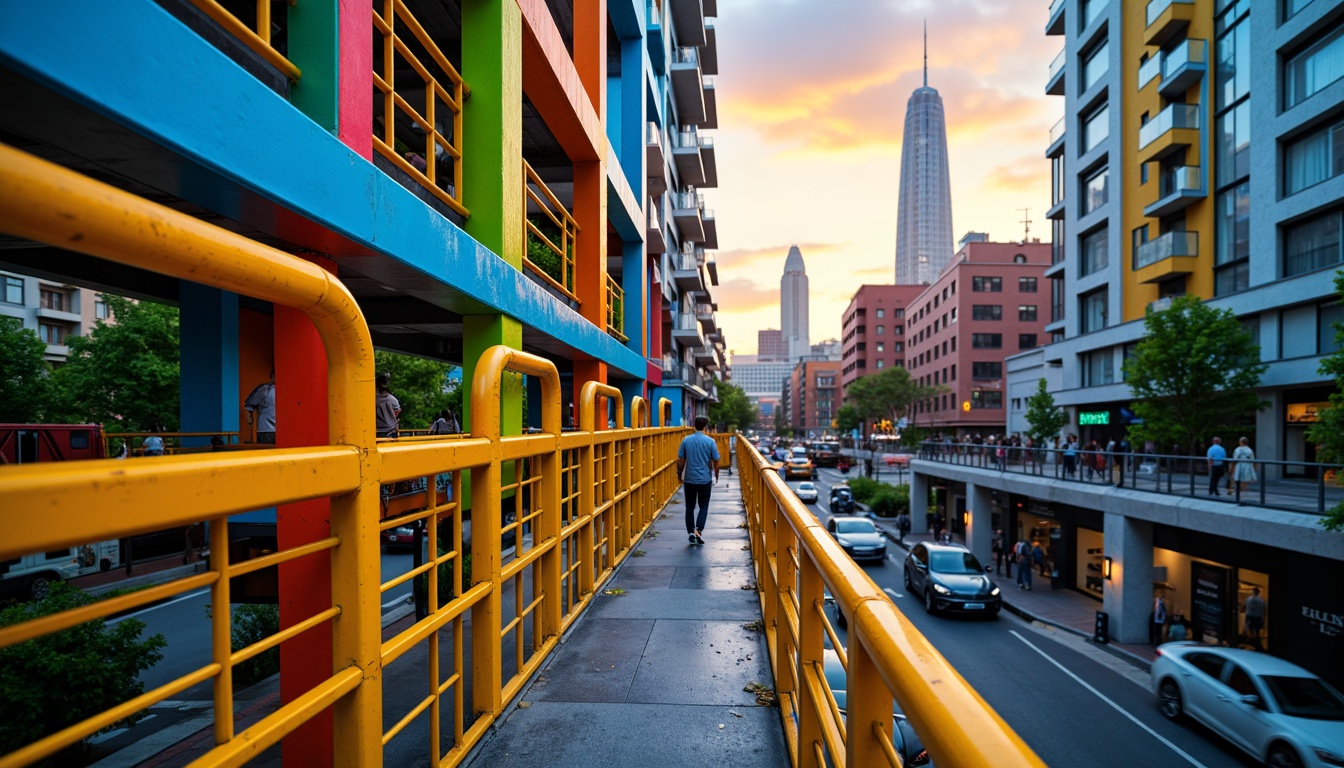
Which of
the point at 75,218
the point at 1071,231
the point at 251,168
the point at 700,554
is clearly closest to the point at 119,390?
the point at 700,554

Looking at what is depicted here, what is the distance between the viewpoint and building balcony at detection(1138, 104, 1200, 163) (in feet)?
88.9

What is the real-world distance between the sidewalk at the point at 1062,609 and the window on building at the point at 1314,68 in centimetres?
1774

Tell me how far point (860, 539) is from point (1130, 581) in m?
8.55

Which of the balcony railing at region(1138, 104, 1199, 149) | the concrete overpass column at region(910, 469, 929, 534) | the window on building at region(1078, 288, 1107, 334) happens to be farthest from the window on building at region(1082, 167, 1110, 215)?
the concrete overpass column at region(910, 469, 929, 534)

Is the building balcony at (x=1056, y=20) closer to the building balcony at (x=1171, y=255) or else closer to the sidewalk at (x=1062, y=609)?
the building balcony at (x=1171, y=255)

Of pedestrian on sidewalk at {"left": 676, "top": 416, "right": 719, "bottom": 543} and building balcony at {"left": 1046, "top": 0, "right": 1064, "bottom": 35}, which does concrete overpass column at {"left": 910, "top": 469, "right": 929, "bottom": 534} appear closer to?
building balcony at {"left": 1046, "top": 0, "right": 1064, "bottom": 35}

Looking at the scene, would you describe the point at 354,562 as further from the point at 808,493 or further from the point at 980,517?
the point at 808,493

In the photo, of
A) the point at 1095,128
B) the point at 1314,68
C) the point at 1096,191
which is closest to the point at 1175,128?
the point at 1314,68

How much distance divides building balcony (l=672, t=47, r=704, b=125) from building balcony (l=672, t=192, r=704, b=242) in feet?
15.5

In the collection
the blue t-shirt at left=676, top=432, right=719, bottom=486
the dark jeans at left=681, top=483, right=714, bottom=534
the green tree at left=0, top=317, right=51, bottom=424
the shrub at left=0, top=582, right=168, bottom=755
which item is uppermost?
the green tree at left=0, top=317, right=51, bottom=424

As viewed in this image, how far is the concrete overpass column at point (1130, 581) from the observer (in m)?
18.4

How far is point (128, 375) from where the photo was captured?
27.7 metres

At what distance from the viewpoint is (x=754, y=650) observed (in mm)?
5203

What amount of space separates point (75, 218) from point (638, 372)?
15.4 meters
